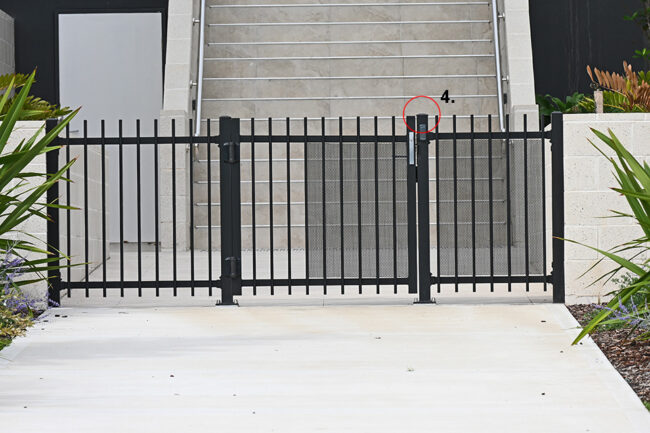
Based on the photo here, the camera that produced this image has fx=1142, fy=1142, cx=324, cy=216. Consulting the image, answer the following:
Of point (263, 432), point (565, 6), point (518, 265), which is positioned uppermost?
point (565, 6)

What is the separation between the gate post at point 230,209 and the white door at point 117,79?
861 centimetres

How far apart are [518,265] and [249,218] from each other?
14.6ft

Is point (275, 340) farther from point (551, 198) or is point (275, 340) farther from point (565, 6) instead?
point (565, 6)

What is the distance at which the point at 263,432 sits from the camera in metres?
5.07

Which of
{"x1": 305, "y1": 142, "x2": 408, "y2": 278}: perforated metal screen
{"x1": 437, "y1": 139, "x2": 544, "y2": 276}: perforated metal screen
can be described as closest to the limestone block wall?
{"x1": 437, "y1": 139, "x2": 544, "y2": 276}: perforated metal screen

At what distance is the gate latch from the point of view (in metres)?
9.00

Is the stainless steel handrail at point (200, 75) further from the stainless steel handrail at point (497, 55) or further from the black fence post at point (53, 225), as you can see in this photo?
the black fence post at point (53, 225)

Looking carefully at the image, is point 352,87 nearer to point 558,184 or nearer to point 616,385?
point 558,184

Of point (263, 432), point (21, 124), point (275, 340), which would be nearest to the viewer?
point (263, 432)

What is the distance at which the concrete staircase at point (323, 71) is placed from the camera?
14.4 m

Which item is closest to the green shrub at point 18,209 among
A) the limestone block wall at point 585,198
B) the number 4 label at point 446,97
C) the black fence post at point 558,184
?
the black fence post at point 558,184

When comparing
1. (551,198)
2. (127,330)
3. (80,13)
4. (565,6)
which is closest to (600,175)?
(551,198)

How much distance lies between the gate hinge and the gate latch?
76 cm

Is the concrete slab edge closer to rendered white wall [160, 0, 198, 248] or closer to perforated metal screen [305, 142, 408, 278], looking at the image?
perforated metal screen [305, 142, 408, 278]
